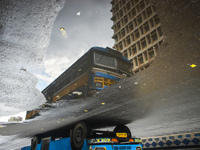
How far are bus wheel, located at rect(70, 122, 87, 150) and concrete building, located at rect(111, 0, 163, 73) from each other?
2.82 m

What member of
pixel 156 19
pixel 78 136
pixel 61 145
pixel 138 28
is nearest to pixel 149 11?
pixel 156 19

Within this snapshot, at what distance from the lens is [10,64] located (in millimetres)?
2414

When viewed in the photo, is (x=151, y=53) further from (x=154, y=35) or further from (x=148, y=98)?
(x=148, y=98)

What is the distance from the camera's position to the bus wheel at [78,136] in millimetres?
3989

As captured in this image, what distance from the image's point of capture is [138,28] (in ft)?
6.77

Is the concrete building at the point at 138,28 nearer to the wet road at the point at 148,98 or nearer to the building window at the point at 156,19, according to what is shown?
the building window at the point at 156,19

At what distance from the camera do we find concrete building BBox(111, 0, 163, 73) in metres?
1.82

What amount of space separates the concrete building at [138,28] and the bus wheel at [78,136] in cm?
282

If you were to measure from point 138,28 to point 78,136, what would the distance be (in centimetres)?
365

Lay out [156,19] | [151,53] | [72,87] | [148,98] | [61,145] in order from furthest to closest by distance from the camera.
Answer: [61,145]
[72,87]
[148,98]
[151,53]
[156,19]

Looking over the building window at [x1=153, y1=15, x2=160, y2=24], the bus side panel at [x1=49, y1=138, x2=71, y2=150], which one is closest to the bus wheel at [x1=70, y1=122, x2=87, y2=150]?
the bus side panel at [x1=49, y1=138, x2=71, y2=150]

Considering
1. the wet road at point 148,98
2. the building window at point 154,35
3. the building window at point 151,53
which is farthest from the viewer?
the wet road at point 148,98

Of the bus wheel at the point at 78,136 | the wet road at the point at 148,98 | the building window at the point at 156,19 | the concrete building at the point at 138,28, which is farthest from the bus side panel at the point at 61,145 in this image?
the building window at the point at 156,19

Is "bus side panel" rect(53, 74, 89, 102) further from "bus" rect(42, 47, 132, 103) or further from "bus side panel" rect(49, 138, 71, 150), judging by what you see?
"bus side panel" rect(49, 138, 71, 150)
